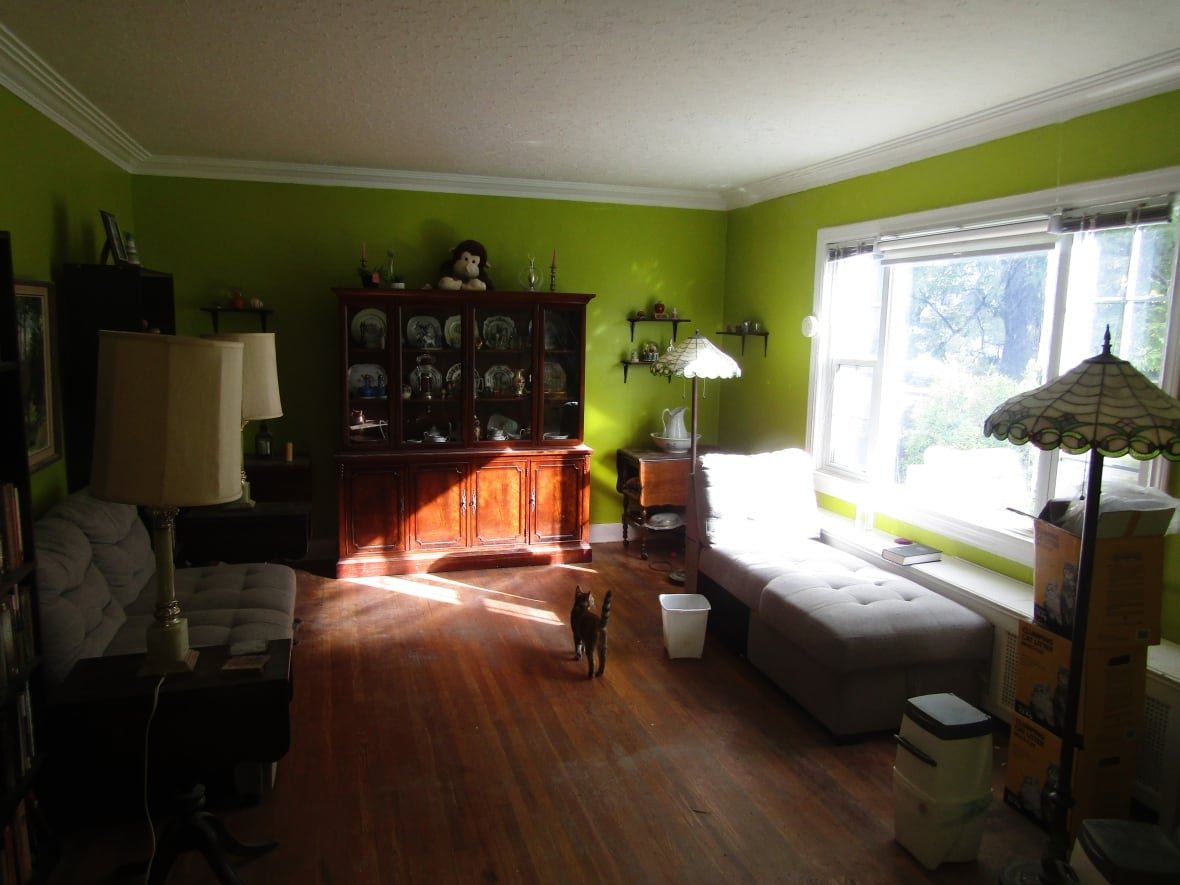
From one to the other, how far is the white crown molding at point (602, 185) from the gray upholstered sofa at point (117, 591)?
1.67 m

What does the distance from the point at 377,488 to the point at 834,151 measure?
3.34 meters

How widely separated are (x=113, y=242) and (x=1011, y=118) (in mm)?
4143

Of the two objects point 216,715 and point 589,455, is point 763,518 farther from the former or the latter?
point 216,715

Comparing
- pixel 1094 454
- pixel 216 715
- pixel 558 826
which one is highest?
pixel 1094 454

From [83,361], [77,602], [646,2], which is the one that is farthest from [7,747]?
[646,2]

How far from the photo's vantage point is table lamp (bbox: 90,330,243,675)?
79.0 inches

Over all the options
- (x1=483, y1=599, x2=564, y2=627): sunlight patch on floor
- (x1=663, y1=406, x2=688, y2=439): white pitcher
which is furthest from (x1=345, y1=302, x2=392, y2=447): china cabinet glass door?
(x1=663, y1=406, x2=688, y2=439): white pitcher

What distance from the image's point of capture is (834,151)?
4320 mm

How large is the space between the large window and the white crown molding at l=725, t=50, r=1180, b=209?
0.35m

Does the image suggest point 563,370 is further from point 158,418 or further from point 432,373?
point 158,418

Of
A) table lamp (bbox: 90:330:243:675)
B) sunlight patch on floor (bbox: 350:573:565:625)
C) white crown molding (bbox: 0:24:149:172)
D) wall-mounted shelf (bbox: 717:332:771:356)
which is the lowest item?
sunlight patch on floor (bbox: 350:573:565:625)

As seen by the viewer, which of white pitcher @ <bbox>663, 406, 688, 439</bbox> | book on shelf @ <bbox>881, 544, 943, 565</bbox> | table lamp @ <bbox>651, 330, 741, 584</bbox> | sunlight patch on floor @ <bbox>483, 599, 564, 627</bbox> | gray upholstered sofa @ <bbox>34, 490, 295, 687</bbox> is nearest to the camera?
gray upholstered sofa @ <bbox>34, 490, 295, 687</bbox>

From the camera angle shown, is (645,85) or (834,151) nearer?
(645,85)

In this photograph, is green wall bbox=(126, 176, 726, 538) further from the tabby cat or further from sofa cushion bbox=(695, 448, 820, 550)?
the tabby cat
